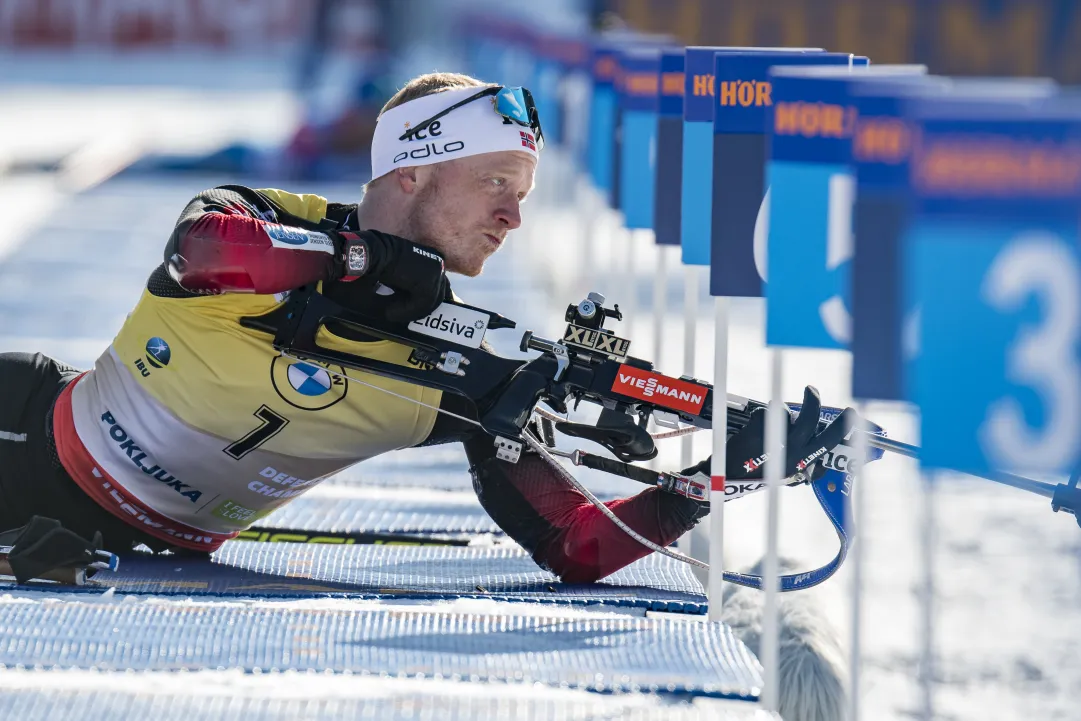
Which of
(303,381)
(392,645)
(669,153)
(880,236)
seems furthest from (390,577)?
(880,236)

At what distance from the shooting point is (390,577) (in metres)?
4.00

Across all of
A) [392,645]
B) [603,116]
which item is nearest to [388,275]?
[392,645]

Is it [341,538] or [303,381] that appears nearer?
[303,381]

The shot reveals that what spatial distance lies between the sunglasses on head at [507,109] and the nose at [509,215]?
0.19 metres

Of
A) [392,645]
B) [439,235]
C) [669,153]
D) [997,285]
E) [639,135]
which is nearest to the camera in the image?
[997,285]

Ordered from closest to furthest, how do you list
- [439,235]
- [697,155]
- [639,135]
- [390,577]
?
[439,235], [697,155], [390,577], [639,135]

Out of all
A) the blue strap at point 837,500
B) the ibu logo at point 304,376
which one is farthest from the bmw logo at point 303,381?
the blue strap at point 837,500

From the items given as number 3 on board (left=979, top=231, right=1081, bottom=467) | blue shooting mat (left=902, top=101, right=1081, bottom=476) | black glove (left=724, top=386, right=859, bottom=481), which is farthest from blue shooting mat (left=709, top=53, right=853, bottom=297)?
number 3 on board (left=979, top=231, right=1081, bottom=467)

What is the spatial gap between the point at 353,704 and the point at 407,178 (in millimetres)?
1448

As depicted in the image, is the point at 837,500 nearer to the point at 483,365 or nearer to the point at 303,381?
the point at 483,365

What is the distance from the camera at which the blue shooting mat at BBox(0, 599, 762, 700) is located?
3018 mm

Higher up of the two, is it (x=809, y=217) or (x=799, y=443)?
(x=809, y=217)

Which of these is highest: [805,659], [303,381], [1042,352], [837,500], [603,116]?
[603,116]

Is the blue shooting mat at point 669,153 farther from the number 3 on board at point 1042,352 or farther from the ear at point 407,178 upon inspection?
the number 3 on board at point 1042,352
